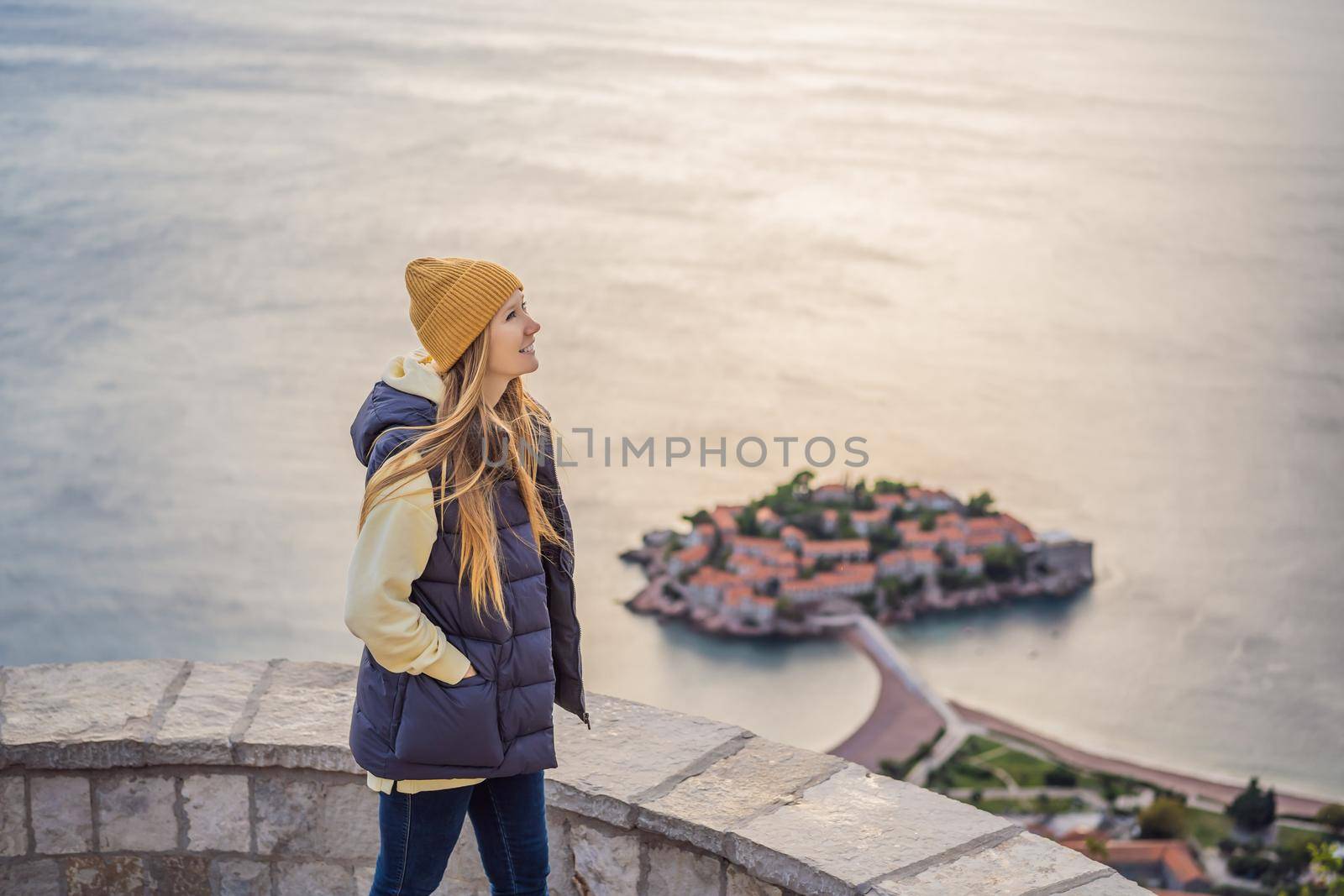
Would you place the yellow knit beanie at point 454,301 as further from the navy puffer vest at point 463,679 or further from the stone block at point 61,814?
the stone block at point 61,814

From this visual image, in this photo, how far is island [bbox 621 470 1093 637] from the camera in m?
23.8

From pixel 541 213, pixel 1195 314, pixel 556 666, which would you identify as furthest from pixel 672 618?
pixel 556 666

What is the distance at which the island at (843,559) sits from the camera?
23.8m

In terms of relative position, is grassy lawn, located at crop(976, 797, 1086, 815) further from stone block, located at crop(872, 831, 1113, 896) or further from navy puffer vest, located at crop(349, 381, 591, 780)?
navy puffer vest, located at crop(349, 381, 591, 780)

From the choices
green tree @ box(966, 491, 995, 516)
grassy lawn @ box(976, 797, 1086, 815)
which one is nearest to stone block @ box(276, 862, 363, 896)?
grassy lawn @ box(976, 797, 1086, 815)

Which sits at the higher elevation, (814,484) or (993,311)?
(993,311)

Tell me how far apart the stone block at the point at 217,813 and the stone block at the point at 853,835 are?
2.41 ft

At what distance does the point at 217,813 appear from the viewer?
1996 mm

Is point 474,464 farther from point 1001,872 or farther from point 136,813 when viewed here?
point 136,813

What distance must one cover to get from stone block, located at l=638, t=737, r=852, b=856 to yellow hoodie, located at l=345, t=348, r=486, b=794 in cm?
50

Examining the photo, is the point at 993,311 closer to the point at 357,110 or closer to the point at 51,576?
the point at 357,110

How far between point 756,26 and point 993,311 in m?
10.4

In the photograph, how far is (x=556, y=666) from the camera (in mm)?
1613

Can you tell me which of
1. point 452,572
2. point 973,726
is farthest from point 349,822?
point 973,726
